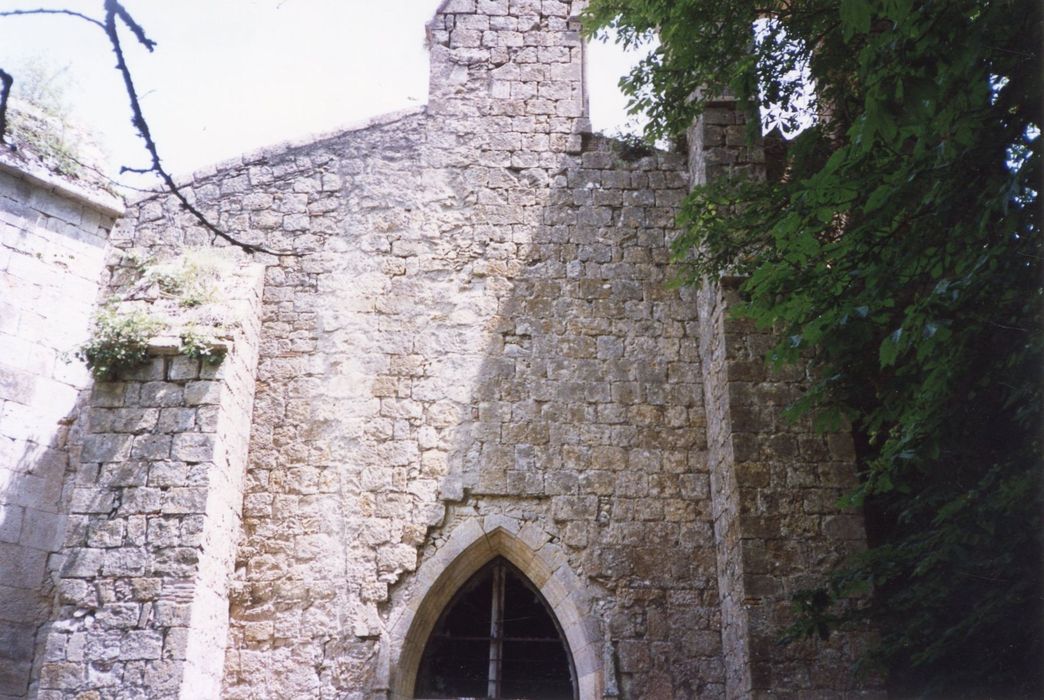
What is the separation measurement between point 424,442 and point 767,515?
2.26 meters

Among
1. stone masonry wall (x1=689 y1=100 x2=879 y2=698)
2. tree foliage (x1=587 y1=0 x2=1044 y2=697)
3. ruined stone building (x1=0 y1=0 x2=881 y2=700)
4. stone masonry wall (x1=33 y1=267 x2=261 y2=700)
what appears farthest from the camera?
ruined stone building (x1=0 y1=0 x2=881 y2=700)

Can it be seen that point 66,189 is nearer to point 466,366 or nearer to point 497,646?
point 466,366

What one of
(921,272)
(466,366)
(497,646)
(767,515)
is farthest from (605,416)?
(921,272)

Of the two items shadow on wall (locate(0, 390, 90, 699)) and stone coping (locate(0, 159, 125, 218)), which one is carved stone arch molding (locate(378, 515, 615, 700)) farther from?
stone coping (locate(0, 159, 125, 218))

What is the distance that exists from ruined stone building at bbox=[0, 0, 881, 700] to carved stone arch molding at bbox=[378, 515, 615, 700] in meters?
0.02

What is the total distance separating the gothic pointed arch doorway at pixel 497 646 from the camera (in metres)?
6.09

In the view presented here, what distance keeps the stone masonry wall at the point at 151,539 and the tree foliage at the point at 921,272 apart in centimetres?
310

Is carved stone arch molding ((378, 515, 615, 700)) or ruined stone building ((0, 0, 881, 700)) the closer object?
ruined stone building ((0, 0, 881, 700))

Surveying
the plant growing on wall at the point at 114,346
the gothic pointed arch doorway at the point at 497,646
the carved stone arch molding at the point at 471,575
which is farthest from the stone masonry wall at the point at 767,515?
the plant growing on wall at the point at 114,346

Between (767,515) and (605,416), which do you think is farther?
(605,416)

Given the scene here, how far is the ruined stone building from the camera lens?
5.53 m

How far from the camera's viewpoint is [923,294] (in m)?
5.44

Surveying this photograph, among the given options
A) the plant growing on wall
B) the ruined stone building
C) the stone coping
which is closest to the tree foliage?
the ruined stone building

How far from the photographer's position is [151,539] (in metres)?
5.38
